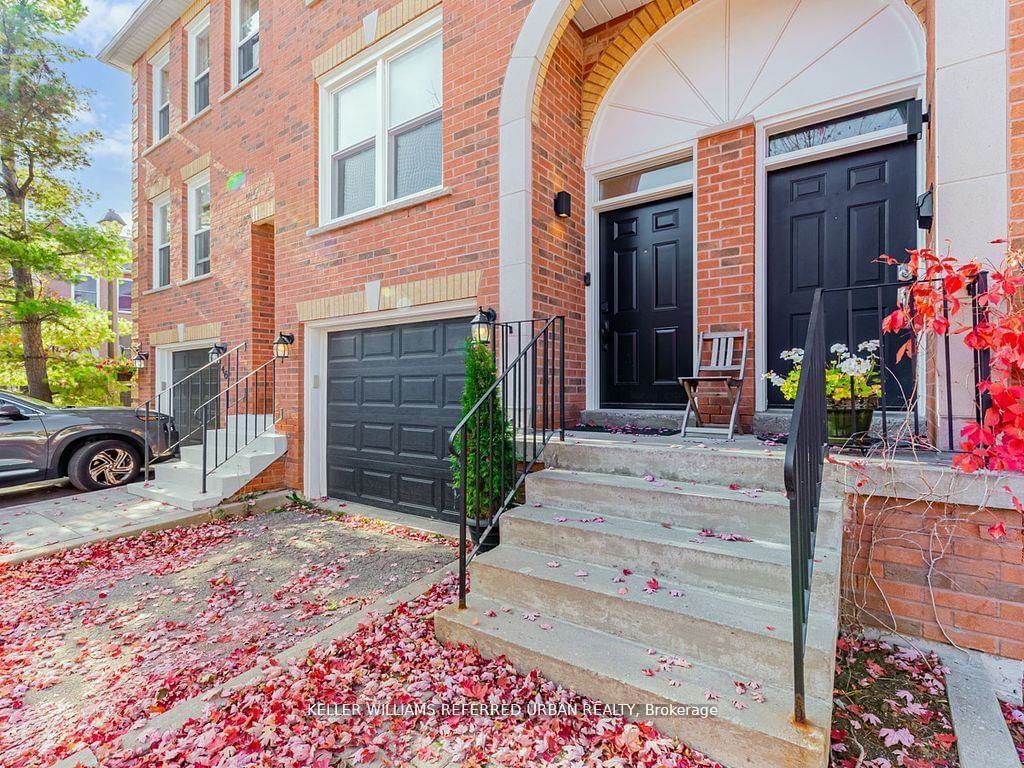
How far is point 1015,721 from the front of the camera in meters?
2.03

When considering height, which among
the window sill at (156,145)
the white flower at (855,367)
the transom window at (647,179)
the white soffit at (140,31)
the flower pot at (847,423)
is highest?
the white soffit at (140,31)

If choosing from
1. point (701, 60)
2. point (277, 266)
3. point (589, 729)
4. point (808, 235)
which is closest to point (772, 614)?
point (589, 729)

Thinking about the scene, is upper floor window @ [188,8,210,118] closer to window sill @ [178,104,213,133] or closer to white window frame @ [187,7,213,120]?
white window frame @ [187,7,213,120]

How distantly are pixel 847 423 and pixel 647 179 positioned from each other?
273 centimetres

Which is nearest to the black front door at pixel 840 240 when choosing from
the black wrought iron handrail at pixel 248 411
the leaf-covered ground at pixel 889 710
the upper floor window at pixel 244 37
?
the leaf-covered ground at pixel 889 710

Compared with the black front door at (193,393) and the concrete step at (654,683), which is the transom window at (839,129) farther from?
the black front door at (193,393)

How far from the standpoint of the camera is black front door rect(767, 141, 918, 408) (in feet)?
11.1

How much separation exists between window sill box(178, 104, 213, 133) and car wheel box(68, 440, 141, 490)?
483 centimetres

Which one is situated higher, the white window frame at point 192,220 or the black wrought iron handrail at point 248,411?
the white window frame at point 192,220

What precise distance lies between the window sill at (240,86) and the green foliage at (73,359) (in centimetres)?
514

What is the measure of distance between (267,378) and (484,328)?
3.77 metres

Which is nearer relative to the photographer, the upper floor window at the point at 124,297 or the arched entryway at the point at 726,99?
the arched entryway at the point at 726,99

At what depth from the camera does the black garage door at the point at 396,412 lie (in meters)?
4.59

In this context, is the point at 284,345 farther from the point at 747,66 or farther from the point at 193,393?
the point at 747,66
